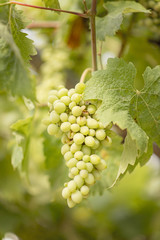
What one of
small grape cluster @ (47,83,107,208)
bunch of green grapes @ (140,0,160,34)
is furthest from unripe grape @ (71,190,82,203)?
bunch of green grapes @ (140,0,160,34)

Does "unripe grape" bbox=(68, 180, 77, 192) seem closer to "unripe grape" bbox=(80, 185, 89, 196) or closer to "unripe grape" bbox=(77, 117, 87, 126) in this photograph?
"unripe grape" bbox=(80, 185, 89, 196)

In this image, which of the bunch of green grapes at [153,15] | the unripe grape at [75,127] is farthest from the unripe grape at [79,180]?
the bunch of green grapes at [153,15]

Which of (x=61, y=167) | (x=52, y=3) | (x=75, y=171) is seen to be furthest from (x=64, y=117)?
(x=61, y=167)

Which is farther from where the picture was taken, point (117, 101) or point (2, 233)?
point (2, 233)

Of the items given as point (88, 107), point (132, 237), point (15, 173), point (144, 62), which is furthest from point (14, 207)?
point (88, 107)

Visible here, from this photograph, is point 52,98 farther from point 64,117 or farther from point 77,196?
point 77,196

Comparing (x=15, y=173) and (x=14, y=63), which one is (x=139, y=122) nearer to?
(x=14, y=63)
